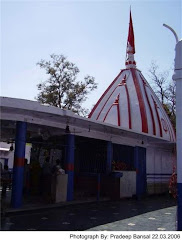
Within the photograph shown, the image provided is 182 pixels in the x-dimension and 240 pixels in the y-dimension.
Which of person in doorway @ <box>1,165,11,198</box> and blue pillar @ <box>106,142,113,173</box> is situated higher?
blue pillar @ <box>106,142,113,173</box>

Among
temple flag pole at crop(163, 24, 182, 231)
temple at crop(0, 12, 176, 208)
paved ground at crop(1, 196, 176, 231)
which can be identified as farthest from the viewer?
temple at crop(0, 12, 176, 208)

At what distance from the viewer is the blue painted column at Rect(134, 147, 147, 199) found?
42.0ft

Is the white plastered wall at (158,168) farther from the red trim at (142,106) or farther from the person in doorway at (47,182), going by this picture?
the person in doorway at (47,182)

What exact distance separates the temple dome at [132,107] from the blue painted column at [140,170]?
5.56ft

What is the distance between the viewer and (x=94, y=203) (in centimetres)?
1009

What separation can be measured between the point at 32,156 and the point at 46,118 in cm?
642

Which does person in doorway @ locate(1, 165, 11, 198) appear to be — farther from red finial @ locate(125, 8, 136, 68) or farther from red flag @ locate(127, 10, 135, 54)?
red flag @ locate(127, 10, 135, 54)

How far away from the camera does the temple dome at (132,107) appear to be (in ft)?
50.2

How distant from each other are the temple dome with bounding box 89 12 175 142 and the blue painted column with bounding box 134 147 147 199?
1.70 metres

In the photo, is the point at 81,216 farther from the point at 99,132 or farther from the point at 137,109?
the point at 137,109

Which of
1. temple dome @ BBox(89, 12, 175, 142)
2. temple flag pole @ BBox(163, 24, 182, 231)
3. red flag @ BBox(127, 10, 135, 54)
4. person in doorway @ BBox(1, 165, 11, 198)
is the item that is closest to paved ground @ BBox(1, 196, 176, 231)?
temple flag pole @ BBox(163, 24, 182, 231)

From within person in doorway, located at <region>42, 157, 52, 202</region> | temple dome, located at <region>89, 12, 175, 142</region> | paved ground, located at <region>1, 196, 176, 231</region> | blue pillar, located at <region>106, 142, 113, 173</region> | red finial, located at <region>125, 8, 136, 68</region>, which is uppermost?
red finial, located at <region>125, 8, 136, 68</region>

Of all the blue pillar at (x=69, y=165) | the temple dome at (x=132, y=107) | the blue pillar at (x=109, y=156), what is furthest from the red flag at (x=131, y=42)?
the blue pillar at (x=69, y=165)
